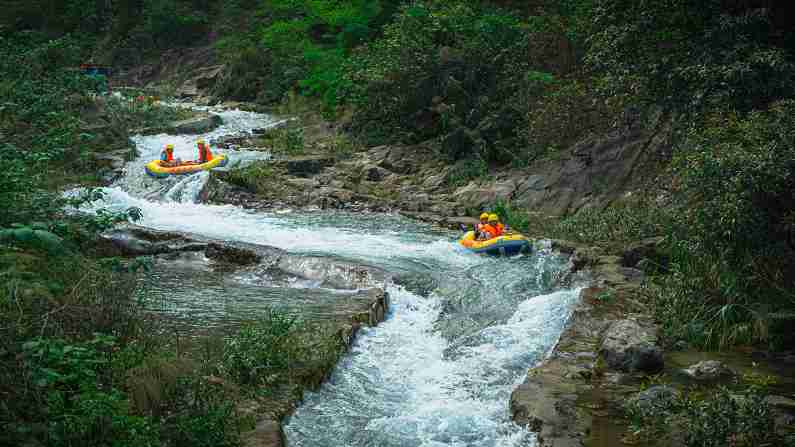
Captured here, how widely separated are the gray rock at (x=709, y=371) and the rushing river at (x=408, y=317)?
194 centimetres

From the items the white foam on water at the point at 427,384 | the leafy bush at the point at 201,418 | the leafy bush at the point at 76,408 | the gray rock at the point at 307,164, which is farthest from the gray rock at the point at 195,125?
the leafy bush at the point at 76,408

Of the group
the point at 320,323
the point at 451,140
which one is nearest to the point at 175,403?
the point at 320,323

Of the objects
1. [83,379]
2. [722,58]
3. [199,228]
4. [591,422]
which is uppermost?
[722,58]

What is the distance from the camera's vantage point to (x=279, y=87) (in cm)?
3450

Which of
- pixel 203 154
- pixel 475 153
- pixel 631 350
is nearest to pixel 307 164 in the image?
pixel 203 154

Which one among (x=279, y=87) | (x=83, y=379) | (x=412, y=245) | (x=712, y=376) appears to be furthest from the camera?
(x=279, y=87)

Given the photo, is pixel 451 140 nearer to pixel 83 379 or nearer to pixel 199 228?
pixel 199 228

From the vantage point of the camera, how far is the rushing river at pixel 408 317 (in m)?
7.72

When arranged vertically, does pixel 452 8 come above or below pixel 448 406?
above

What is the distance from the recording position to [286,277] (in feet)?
43.5

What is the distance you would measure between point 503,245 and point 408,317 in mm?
3277

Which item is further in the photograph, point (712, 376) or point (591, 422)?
point (712, 376)

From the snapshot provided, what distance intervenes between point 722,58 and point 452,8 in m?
12.7

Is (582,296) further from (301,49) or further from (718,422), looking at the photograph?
(301,49)
